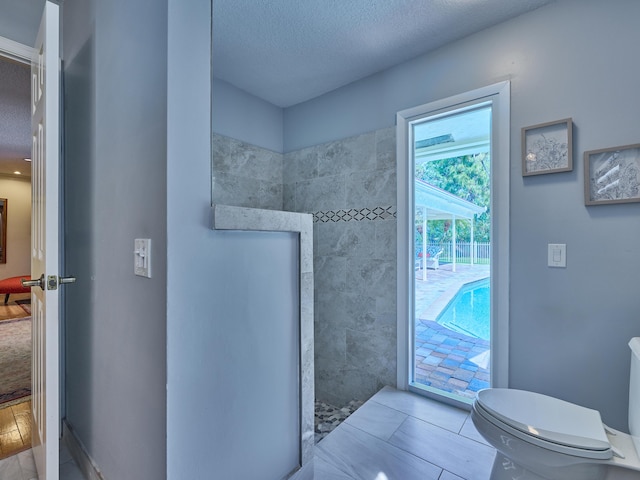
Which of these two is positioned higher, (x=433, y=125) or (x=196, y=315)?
(x=433, y=125)

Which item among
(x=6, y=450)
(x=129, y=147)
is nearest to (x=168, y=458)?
(x=129, y=147)

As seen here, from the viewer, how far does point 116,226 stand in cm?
119

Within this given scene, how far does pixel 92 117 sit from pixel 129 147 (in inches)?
19.5

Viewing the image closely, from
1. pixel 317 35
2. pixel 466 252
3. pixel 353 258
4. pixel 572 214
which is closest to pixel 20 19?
pixel 317 35

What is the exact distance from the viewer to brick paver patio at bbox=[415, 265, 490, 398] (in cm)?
215

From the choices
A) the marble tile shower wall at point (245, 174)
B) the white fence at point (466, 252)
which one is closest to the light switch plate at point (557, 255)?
the white fence at point (466, 252)

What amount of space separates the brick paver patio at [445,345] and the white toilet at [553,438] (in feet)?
2.65

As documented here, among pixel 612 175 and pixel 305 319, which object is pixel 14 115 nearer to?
pixel 305 319

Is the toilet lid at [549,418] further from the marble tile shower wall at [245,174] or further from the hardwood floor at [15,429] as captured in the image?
the hardwood floor at [15,429]

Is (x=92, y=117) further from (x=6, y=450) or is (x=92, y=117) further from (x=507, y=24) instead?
(x=507, y=24)

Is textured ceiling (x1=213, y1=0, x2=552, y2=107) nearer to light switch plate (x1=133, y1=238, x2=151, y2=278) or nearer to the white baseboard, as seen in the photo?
light switch plate (x1=133, y1=238, x2=151, y2=278)

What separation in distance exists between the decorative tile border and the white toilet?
1.31 metres

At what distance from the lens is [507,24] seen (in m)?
1.79

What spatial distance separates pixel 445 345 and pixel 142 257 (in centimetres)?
224
